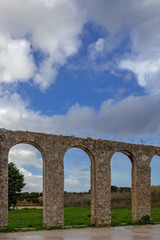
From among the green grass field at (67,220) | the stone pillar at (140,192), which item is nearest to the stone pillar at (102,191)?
the green grass field at (67,220)

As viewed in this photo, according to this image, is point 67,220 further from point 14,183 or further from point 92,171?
point 14,183

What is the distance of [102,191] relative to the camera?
1900 centimetres

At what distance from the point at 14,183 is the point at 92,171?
66.8ft

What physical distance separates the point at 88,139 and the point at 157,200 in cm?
1953

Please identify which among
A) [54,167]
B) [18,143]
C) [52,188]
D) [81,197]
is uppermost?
[18,143]

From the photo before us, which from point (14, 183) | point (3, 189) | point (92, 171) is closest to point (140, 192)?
point (92, 171)

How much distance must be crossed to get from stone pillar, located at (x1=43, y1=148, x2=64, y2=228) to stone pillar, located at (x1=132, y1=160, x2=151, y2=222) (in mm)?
5583

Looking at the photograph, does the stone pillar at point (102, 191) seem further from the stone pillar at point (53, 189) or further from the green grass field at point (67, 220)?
the stone pillar at point (53, 189)

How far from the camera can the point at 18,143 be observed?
17031 millimetres

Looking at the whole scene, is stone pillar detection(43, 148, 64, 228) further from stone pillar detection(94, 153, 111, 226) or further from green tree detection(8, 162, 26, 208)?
green tree detection(8, 162, 26, 208)

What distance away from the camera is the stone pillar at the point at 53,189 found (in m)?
17.1

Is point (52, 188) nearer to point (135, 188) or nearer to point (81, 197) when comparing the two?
point (135, 188)

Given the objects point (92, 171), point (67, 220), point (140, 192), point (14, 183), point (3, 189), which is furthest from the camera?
point (14, 183)

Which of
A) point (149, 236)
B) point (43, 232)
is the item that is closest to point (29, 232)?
point (43, 232)
